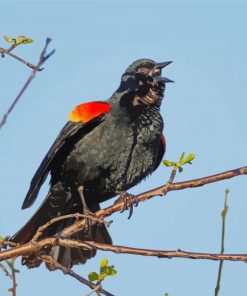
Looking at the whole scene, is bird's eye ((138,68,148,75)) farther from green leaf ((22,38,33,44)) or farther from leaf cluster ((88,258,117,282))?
leaf cluster ((88,258,117,282))

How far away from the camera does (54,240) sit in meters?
3.00

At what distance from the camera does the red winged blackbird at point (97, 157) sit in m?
4.94

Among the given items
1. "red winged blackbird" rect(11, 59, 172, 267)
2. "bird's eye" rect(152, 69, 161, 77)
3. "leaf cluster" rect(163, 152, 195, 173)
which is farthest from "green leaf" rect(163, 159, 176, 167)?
"bird's eye" rect(152, 69, 161, 77)

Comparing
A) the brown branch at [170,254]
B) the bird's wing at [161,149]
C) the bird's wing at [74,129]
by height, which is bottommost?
the brown branch at [170,254]

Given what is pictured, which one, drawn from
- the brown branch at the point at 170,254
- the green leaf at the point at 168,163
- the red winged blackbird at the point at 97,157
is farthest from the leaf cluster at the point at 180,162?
the red winged blackbird at the point at 97,157

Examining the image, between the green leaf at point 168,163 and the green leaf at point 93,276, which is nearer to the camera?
the green leaf at point 93,276

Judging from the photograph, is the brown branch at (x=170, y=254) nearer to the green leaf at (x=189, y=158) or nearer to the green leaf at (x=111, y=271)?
the green leaf at (x=111, y=271)

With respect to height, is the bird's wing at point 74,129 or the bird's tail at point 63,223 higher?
the bird's wing at point 74,129

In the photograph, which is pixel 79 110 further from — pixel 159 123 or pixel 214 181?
pixel 214 181

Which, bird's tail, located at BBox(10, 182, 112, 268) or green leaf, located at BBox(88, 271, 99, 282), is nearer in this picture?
green leaf, located at BBox(88, 271, 99, 282)

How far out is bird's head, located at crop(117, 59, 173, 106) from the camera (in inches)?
211

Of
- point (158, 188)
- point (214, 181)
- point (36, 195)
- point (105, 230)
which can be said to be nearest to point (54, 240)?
point (158, 188)

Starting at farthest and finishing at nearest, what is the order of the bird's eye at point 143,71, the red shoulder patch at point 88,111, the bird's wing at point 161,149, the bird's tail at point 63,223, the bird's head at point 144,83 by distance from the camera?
the bird's eye at point 143,71, the bird's wing at point 161,149, the bird's head at point 144,83, the red shoulder patch at point 88,111, the bird's tail at point 63,223

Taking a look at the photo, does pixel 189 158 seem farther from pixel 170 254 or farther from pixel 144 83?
pixel 144 83
